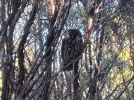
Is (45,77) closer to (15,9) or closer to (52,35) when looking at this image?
(52,35)

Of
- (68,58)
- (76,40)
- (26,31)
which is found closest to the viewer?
(26,31)

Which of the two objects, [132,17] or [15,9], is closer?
[15,9]

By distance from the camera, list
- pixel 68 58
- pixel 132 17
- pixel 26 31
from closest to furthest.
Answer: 1. pixel 26 31
2. pixel 68 58
3. pixel 132 17

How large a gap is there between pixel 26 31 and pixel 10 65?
0.29 meters

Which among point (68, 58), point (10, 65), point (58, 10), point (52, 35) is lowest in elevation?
point (68, 58)

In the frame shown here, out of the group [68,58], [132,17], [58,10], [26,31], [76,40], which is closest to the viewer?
[26,31]

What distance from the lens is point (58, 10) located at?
192cm

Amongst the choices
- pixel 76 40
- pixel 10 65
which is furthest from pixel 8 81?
pixel 76 40

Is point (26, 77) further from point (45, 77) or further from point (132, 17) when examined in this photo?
point (132, 17)

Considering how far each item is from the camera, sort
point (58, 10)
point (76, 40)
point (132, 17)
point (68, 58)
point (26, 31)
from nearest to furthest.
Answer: point (26, 31) → point (58, 10) → point (68, 58) → point (76, 40) → point (132, 17)

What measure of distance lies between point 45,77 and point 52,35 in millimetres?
256

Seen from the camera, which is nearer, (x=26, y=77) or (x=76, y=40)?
(x=26, y=77)

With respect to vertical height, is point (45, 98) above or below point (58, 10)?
below

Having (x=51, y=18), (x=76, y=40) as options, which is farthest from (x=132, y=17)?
(x=51, y=18)
